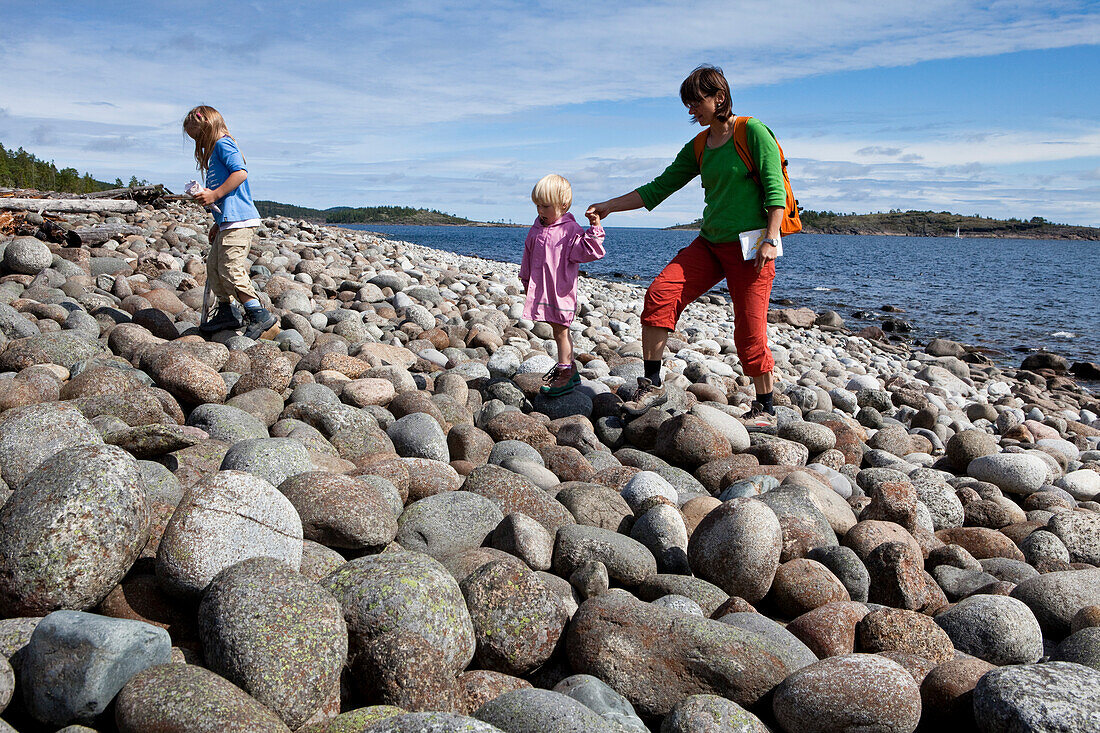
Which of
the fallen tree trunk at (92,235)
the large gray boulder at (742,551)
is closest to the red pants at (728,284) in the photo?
the large gray boulder at (742,551)

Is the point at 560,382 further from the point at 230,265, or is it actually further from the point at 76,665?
the point at 76,665

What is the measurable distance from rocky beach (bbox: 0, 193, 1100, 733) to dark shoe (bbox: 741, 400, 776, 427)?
1.33 ft

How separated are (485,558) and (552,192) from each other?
364 centimetres

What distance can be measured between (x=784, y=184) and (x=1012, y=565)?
2828 millimetres

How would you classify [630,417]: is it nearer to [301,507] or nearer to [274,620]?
[301,507]

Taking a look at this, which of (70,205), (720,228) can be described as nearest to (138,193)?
(70,205)

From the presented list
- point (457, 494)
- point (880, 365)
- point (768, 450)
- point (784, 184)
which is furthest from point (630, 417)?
point (880, 365)

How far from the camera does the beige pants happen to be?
23.1ft

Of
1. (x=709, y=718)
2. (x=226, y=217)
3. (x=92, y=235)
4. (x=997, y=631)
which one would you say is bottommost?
(x=997, y=631)

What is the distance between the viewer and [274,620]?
228 centimetres

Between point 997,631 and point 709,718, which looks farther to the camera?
point 997,631

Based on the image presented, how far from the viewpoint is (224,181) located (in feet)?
22.5

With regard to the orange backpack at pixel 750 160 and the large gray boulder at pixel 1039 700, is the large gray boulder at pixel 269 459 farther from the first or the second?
the orange backpack at pixel 750 160

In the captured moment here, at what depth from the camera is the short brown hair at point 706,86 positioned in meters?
5.38
